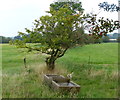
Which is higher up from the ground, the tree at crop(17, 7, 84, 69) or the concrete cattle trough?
the tree at crop(17, 7, 84, 69)

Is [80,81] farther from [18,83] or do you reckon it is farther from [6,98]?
[6,98]

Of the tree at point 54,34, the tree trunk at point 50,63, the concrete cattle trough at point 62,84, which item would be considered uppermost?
the tree at point 54,34

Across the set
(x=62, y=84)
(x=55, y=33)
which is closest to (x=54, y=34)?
(x=55, y=33)

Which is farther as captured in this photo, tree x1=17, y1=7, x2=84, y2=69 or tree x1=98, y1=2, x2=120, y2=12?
tree x1=17, y1=7, x2=84, y2=69

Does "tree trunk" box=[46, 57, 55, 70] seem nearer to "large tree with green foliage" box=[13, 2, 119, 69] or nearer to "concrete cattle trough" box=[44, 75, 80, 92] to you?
"large tree with green foliage" box=[13, 2, 119, 69]

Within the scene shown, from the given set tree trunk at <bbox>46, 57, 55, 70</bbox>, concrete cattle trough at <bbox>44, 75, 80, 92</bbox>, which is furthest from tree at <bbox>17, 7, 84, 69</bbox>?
concrete cattle trough at <bbox>44, 75, 80, 92</bbox>

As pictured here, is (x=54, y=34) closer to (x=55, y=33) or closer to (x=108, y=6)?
(x=55, y=33)

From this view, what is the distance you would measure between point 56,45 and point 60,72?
1371 mm

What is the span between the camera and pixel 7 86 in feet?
25.2

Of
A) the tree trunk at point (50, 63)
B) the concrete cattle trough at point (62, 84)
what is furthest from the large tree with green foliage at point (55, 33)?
the concrete cattle trough at point (62, 84)

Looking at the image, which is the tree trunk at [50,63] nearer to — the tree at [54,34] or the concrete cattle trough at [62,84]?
the tree at [54,34]

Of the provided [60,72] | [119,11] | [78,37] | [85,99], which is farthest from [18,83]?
[78,37]

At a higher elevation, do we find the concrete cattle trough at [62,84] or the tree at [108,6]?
the tree at [108,6]

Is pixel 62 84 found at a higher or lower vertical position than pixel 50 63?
lower
